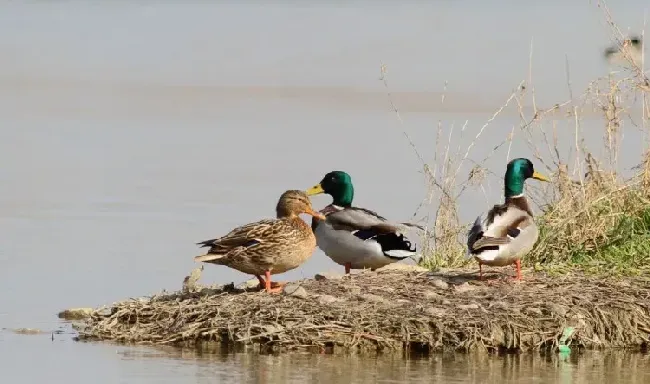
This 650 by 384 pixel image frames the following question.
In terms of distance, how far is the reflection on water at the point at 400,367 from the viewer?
9.21 meters

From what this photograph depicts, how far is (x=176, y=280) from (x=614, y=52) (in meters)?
4.62

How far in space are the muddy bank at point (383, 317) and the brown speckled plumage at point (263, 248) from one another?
17 cm

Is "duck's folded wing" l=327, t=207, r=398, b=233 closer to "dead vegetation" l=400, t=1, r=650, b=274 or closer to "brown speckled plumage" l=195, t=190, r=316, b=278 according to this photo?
"dead vegetation" l=400, t=1, r=650, b=274

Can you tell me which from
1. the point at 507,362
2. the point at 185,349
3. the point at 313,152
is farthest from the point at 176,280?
the point at 313,152

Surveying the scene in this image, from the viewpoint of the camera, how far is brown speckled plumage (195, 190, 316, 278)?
35.3 feet

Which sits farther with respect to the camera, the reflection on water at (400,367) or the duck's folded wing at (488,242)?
the duck's folded wing at (488,242)

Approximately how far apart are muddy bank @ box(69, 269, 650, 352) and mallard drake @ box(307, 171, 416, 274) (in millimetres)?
893

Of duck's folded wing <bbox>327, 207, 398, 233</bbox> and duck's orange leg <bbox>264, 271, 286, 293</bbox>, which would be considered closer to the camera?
duck's orange leg <bbox>264, 271, 286, 293</bbox>

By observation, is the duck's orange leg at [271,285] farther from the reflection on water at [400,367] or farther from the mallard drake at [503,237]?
the mallard drake at [503,237]

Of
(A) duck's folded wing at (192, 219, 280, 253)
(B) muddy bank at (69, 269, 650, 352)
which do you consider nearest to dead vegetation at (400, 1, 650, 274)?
(B) muddy bank at (69, 269, 650, 352)

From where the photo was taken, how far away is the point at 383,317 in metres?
10.1

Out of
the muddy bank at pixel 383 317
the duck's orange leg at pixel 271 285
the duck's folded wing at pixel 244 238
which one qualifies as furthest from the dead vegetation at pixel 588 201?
the duck's folded wing at pixel 244 238

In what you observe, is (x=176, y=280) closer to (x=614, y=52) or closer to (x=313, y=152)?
(x=614, y=52)

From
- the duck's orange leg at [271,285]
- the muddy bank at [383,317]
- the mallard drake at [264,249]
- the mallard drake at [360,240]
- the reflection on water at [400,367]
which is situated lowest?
the reflection on water at [400,367]
